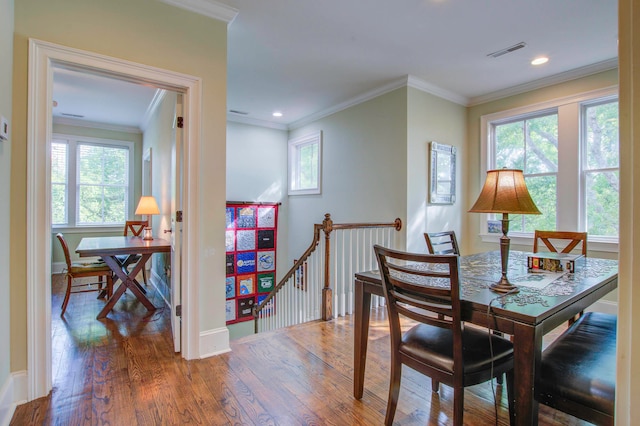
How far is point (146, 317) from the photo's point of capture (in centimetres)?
334

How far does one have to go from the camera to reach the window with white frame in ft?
11.1

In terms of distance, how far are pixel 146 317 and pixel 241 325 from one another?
2.28 meters

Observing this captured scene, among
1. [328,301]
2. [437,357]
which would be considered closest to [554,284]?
[437,357]

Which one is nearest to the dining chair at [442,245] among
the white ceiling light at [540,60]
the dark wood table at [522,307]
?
the dark wood table at [522,307]

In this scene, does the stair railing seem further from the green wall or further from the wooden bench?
the green wall

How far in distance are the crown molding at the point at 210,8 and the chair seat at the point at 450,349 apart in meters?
2.58

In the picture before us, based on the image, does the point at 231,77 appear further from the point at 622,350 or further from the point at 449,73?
the point at 622,350

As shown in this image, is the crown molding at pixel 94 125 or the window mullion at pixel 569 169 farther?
the crown molding at pixel 94 125

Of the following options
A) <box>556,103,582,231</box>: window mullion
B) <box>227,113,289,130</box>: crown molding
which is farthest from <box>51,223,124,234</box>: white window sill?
<box>556,103,582,231</box>: window mullion

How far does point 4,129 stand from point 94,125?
4.99 m

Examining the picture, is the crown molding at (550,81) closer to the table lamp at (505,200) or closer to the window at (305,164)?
the window at (305,164)

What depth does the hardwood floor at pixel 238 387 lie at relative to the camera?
1732 millimetres

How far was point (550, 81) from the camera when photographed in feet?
12.1

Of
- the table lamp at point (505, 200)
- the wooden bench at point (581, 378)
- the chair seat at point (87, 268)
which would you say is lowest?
the wooden bench at point (581, 378)
